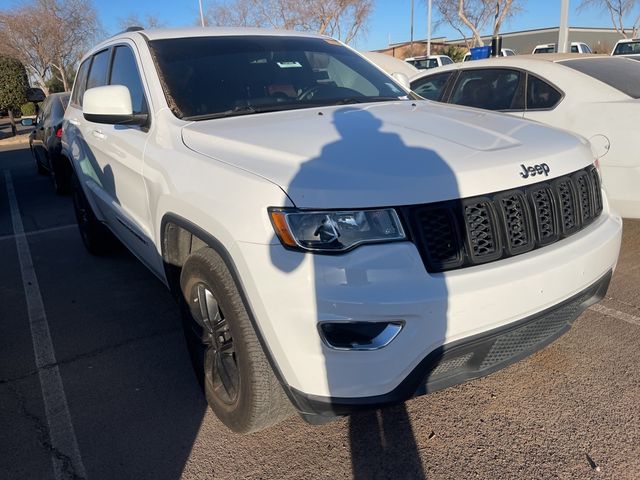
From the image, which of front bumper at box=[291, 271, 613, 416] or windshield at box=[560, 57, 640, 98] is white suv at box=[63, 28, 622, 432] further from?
windshield at box=[560, 57, 640, 98]

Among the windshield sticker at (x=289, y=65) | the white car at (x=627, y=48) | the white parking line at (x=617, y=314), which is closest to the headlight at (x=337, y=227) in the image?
the windshield sticker at (x=289, y=65)

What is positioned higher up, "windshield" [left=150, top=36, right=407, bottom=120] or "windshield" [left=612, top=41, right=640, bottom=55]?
"windshield" [left=150, top=36, right=407, bottom=120]

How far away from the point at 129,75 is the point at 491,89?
3.65 meters

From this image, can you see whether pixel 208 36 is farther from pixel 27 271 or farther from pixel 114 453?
pixel 27 271

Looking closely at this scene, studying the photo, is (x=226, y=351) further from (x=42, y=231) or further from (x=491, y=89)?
(x=42, y=231)

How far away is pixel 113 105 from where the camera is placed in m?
2.96

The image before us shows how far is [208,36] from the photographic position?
11.6 feet

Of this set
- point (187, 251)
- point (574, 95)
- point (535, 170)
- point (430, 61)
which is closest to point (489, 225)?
point (535, 170)

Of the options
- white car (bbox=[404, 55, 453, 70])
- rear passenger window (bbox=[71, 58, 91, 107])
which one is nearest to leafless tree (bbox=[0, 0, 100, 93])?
white car (bbox=[404, 55, 453, 70])

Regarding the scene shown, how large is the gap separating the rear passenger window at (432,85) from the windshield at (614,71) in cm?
132

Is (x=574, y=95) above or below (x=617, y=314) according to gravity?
above

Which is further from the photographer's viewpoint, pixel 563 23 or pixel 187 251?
pixel 563 23

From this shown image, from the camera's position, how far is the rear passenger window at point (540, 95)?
4879mm

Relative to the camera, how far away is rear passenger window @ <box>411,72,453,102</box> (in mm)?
6070
